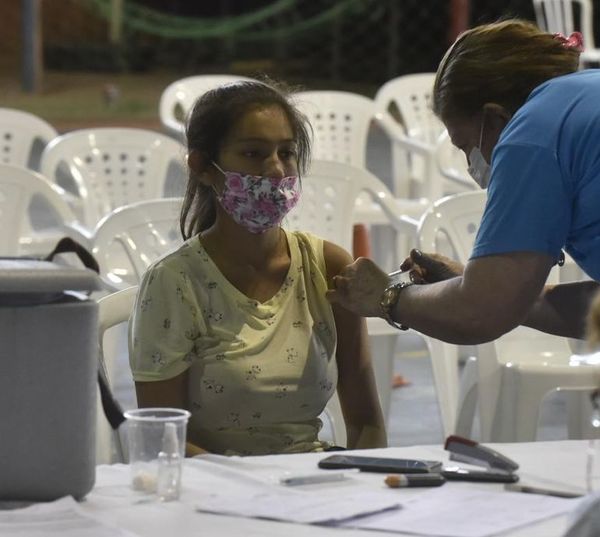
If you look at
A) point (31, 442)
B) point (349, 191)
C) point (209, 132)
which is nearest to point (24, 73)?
point (349, 191)

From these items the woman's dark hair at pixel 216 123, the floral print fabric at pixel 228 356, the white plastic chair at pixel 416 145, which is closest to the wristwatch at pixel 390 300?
the floral print fabric at pixel 228 356

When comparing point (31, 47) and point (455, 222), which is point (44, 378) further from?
point (31, 47)

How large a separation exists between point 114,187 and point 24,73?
30.8 feet

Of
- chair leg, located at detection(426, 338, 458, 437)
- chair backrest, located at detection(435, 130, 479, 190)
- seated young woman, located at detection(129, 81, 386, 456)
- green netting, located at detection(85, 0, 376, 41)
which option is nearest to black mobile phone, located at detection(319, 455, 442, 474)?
seated young woman, located at detection(129, 81, 386, 456)

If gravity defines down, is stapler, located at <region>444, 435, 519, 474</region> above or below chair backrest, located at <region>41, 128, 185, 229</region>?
below

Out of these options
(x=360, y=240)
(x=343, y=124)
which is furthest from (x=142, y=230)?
(x=343, y=124)

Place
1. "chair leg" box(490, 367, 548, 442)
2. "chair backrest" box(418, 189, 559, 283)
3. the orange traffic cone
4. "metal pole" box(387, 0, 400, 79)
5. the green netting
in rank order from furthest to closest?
the green netting
"metal pole" box(387, 0, 400, 79)
the orange traffic cone
"chair backrest" box(418, 189, 559, 283)
"chair leg" box(490, 367, 548, 442)

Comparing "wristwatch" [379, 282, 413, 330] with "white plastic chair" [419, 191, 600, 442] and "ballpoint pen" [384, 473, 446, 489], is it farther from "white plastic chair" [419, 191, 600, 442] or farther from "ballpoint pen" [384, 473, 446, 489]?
"white plastic chair" [419, 191, 600, 442]

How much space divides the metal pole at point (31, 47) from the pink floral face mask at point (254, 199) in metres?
10.6

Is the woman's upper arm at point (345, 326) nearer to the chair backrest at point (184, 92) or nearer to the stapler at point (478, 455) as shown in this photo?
the stapler at point (478, 455)

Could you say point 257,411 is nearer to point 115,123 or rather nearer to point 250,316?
point 250,316

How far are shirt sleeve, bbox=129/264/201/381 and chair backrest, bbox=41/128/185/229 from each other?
310cm

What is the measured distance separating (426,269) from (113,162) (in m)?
3.26

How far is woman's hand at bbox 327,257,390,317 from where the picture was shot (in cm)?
264
